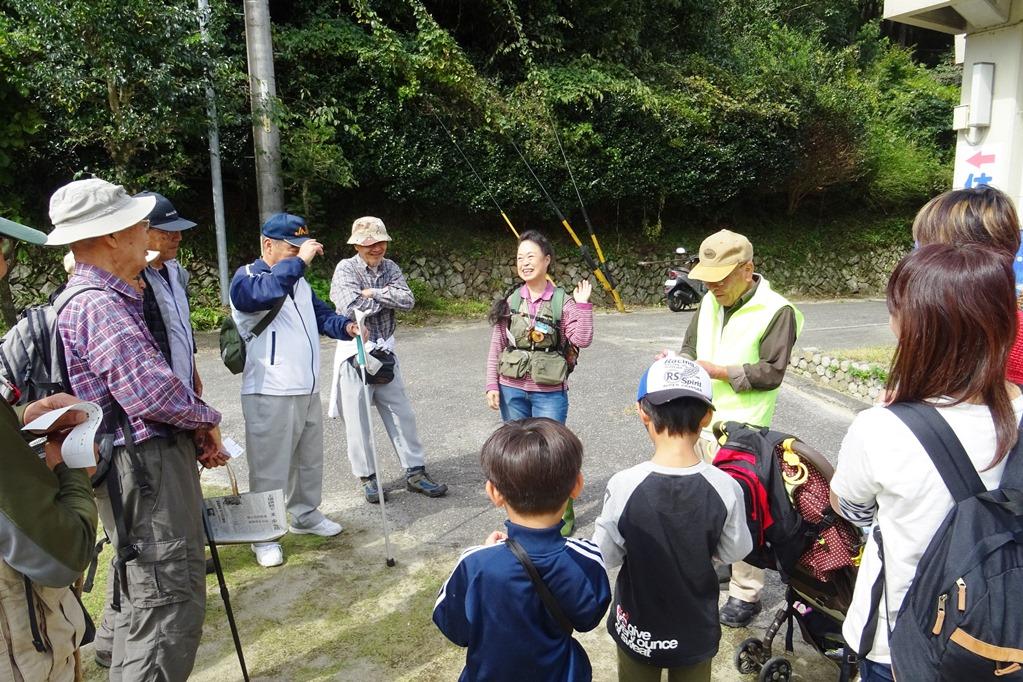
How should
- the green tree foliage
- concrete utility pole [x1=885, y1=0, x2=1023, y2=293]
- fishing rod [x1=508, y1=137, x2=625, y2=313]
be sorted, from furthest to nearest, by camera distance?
fishing rod [x1=508, y1=137, x2=625, y2=313] → the green tree foliage → concrete utility pole [x1=885, y1=0, x2=1023, y2=293]

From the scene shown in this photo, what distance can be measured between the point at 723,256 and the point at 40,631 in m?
2.66

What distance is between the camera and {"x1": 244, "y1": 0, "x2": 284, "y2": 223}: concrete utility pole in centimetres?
916

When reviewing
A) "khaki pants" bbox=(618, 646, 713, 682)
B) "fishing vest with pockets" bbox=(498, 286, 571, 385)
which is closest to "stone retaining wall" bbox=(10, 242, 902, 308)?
"fishing vest with pockets" bbox=(498, 286, 571, 385)

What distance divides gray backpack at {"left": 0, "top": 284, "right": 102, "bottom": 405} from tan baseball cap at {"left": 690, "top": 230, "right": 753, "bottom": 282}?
2.30m

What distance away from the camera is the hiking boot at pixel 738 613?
2.97 metres

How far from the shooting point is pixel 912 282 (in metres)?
1.60

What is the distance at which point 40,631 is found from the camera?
5.82 ft

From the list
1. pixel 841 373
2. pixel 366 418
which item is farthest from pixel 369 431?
pixel 841 373

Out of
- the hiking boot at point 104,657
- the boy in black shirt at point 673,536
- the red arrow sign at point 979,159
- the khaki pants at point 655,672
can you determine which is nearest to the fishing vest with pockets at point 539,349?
the boy in black shirt at point 673,536

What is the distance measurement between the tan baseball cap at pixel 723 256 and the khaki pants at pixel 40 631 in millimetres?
2477

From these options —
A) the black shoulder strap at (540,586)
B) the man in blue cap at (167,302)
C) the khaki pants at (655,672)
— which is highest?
the man in blue cap at (167,302)

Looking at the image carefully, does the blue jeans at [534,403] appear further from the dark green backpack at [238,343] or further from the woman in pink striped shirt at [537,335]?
the dark green backpack at [238,343]

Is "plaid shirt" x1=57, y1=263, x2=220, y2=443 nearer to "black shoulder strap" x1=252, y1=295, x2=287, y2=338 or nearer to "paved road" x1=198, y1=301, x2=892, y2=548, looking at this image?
"black shoulder strap" x1=252, y1=295, x2=287, y2=338

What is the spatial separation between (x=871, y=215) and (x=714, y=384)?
52.8ft
